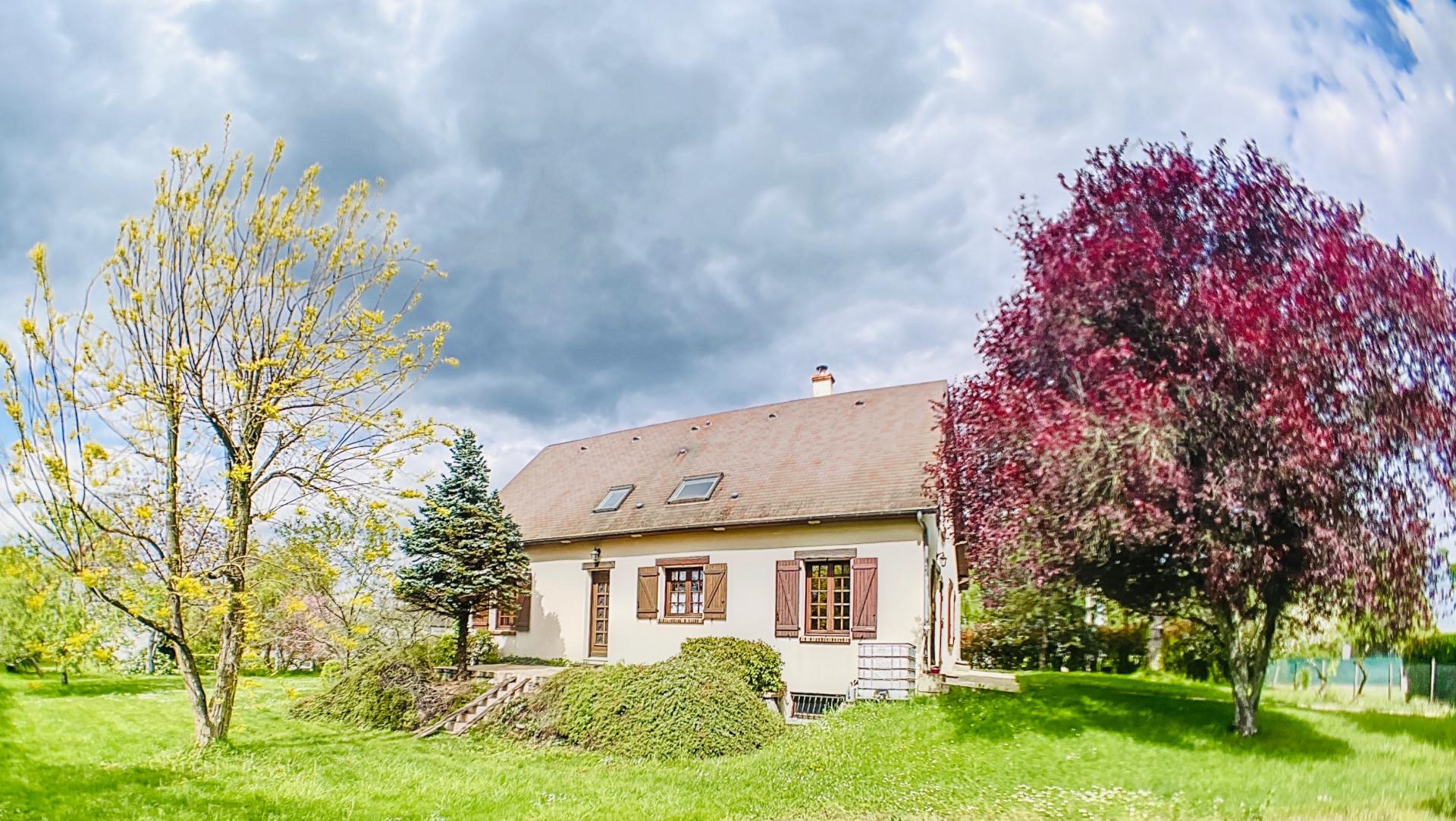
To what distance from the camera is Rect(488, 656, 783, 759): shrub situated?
12195mm

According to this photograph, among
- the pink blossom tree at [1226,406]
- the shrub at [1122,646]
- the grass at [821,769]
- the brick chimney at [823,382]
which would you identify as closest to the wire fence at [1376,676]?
the grass at [821,769]

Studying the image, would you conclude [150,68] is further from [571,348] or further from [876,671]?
[876,671]

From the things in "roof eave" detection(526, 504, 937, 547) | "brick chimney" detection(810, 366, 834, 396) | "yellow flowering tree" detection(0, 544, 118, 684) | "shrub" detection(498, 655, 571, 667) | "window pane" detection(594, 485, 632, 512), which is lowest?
"shrub" detection(498, 655, 571, 667)

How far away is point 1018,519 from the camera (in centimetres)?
1101

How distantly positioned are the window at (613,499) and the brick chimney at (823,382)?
4821mm

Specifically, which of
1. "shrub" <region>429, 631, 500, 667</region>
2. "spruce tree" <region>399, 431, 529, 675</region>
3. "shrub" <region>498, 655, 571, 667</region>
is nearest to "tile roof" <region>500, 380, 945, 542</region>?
"spruce tree" <region>399, 431, 529, 675</region>

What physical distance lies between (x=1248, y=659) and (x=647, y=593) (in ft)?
35.7

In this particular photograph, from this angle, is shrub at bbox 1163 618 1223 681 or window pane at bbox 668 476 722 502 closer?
shrub at bbox 1163 618 1223 681

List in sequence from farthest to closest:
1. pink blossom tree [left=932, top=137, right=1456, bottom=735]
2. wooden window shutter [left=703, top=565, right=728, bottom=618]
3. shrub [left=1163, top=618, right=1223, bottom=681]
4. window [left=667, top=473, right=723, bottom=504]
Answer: window [left=667, top=473, right=723, bottom=504]
shrub [left=1163, top=618, right=1223, bottom=681]
wooden window shutter [left=703, top=565, right=728, bottom=618]
pink blossom tree [left=932, top=137, right=1456, bottom=735]

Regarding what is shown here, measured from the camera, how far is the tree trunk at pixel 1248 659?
35.1ft

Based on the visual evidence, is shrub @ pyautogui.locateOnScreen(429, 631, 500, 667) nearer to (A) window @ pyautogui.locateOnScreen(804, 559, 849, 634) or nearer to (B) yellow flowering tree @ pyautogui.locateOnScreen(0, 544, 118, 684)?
(A) window @ pyautogui.locateOnScreen(804, 559, 849, 634)

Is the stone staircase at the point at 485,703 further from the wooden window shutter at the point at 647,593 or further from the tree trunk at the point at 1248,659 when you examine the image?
the tree trunk at the point at 1248,659

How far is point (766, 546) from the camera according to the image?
55.8ft

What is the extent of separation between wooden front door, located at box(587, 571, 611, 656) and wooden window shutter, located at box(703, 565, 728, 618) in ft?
9.11
